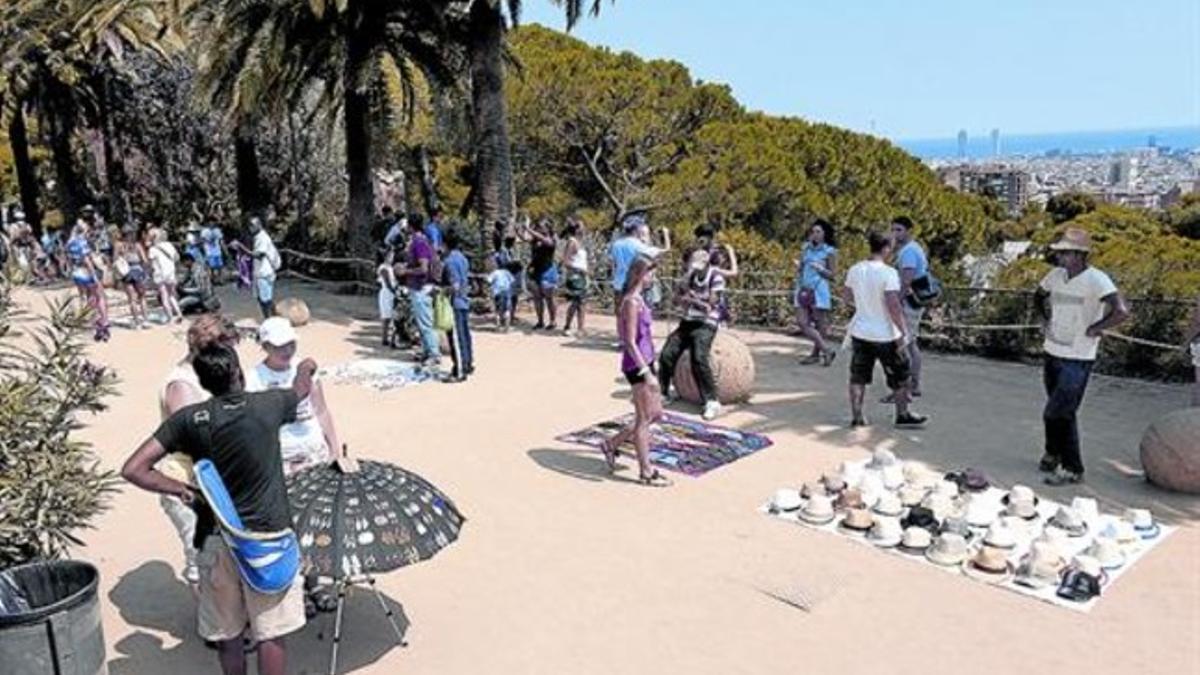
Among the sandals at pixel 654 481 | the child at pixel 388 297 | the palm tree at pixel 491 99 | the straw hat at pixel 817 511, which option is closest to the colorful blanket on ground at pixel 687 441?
the sandals at pixel 654 481

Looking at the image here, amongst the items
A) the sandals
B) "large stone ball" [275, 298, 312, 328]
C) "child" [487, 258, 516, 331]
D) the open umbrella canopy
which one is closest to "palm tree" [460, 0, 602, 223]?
"child" [487, 258, 516, 331]

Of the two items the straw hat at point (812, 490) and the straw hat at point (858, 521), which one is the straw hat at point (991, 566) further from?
the straw hat at point (812, 490)

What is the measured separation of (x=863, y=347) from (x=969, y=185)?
81379 millimetres

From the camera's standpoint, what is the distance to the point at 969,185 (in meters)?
84.1

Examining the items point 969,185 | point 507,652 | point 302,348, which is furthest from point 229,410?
point 969,185

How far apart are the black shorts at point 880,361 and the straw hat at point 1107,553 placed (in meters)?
2.69

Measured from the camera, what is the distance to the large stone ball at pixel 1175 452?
7094 mm

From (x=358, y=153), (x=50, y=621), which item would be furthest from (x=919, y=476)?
(x=358, y=153)

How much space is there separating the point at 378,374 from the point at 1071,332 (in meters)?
7.34

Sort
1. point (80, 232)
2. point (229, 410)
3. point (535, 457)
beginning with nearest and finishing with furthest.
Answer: point (229, 410) → point (535, 457) → point (80, 232)

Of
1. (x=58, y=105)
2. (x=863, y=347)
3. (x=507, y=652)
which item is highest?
(x=58, y=105)

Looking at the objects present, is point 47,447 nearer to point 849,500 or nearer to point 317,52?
point 849,500

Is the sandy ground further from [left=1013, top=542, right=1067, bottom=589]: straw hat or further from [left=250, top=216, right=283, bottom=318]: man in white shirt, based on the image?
[left=250, top=216, right=283, bottom=318]: man in white shirt

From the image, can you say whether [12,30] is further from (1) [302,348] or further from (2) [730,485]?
(2) [730,485]
